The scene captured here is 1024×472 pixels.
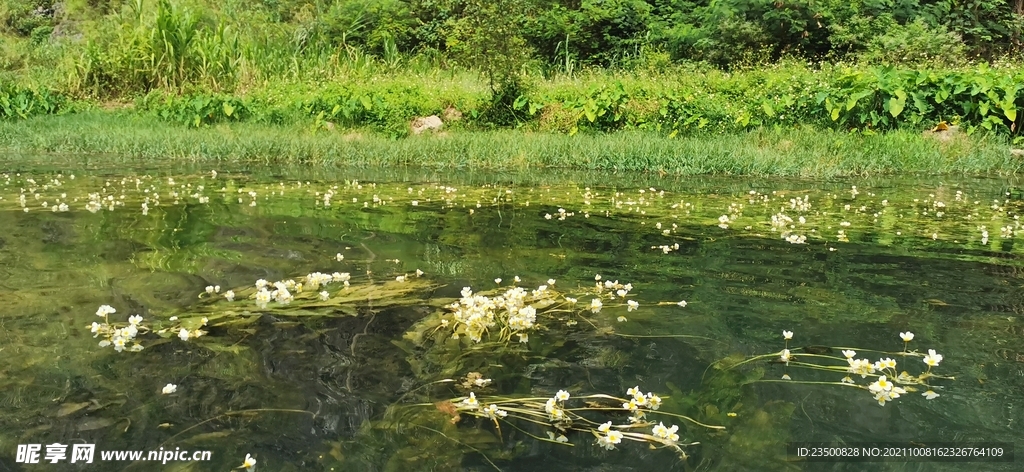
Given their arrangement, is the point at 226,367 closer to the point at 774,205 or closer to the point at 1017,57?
the point at 774,205

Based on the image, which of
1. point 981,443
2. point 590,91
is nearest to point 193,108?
point 590,91

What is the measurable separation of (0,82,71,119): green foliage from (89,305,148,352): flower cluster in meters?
12.2

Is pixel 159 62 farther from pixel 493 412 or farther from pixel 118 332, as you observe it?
pixel 493 412

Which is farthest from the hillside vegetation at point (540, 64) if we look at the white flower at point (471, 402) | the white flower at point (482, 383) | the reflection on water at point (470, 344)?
the white flower at point (471, 402)

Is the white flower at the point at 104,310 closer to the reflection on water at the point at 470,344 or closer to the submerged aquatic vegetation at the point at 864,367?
the reflection on water at the point at 470,344

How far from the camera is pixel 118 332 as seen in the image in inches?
108

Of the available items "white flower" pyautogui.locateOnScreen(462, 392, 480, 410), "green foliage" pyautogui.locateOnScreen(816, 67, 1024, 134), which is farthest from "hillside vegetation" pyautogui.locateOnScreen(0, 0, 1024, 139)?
"white flower" pyautogui.locateOnScreen(462, 392, 480, 410)

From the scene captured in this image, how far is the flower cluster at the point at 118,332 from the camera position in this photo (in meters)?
2.69

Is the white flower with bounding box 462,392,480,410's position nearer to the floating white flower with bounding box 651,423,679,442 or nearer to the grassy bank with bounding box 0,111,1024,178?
the floating white flower with bounding box 651,423,679,442

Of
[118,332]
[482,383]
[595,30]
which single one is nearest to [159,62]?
[595,30]

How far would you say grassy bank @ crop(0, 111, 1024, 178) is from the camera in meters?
8.62

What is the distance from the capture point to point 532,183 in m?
7.62

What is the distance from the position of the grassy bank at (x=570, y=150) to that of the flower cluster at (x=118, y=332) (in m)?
6.13

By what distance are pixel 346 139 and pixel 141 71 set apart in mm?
6733
